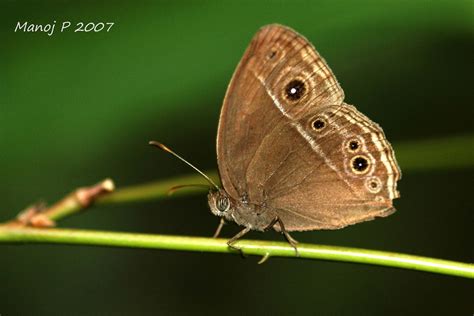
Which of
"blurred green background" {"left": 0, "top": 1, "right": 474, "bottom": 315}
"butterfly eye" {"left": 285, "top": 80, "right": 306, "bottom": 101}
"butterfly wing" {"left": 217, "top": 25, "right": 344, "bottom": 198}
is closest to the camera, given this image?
"blurred green background" {"left": 0, "top": 1, "right": 474, "bottom": 315}

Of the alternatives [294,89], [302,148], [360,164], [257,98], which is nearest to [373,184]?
[360,164]

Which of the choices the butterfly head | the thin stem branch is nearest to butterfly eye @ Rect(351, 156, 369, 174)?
the thin stem branch

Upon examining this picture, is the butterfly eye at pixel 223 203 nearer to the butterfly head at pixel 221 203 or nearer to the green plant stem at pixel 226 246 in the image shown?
the butterfly head at pixel 221 203

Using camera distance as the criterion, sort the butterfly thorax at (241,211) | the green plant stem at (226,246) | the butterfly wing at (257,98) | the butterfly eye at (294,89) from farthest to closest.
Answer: the butterfly thorax at (241,211)
the butterfly eye at (294,89)
the butterfly wing at (257,98)
the green plant stem at (226,246)

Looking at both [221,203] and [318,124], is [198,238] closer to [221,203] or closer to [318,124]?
[221,203]

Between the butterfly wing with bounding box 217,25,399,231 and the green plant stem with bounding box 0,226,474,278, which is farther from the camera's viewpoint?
the butterfly wing with bounding box 217,25,399,231

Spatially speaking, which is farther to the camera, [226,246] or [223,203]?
[223,203]

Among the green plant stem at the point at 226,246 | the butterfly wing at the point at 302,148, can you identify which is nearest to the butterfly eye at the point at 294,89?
the butterfly wing at the point at 302,148

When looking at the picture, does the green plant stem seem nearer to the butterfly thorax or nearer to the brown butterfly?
the brown butterfly
